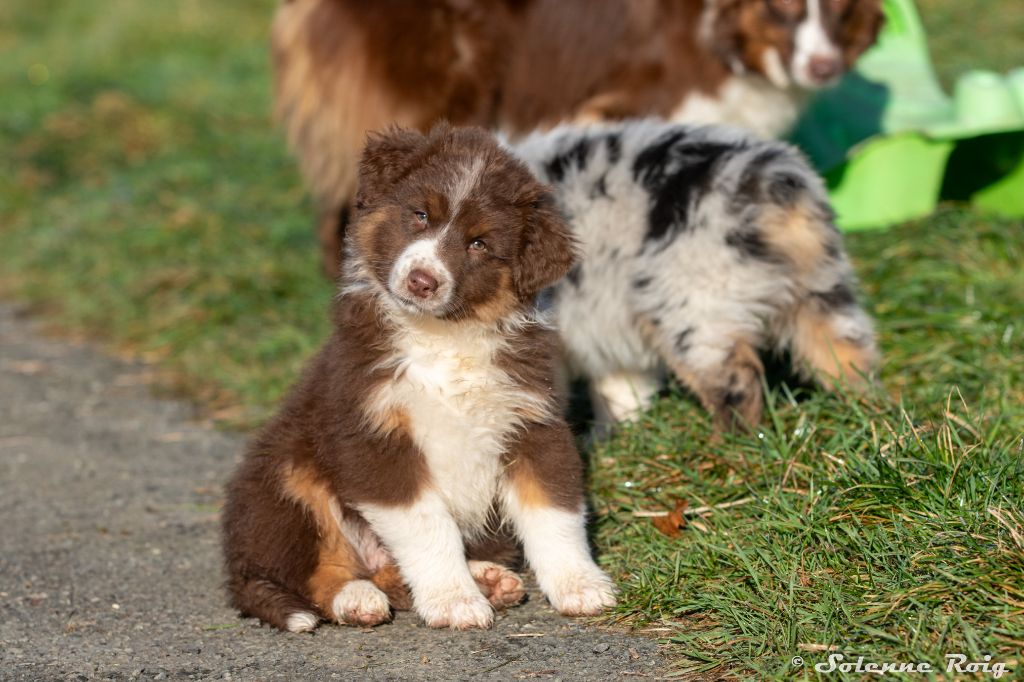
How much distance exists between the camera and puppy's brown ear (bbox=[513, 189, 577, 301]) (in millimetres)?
3818

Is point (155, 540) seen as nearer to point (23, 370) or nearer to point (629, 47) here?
point (23, 370)

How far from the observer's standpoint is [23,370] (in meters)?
7.07

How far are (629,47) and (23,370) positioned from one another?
3.86m

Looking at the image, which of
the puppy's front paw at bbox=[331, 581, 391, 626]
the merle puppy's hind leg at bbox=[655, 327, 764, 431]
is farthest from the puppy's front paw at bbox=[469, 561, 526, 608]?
the merle puppy's hind leg at bbox=[655, 327, 764, 431]

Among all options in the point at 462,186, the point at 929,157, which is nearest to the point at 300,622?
the point at 462,186

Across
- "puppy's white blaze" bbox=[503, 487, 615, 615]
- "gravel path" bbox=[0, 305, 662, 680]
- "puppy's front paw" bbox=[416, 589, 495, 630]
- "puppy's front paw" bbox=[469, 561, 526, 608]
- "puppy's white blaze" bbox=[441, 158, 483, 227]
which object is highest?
"puppy's white blaze" bbox=[441, 158, 483, 227]

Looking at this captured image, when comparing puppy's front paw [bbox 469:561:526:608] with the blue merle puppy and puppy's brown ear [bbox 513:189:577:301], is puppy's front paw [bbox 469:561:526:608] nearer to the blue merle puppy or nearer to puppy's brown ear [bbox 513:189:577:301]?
puppy's brown ear [bbox 513:189:577:301]

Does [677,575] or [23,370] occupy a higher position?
[677,575]

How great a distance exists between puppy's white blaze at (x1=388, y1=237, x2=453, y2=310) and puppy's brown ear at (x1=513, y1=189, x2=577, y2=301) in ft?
0.90

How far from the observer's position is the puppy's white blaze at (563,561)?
370cm

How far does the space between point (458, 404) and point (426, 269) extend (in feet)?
1.39

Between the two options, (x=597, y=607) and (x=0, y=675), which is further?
(x=597, y=607)

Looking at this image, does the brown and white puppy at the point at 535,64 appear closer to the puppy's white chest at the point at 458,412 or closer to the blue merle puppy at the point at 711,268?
the blue merle puppy at the point at 711,268

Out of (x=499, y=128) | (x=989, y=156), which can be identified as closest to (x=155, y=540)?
(x=499, y=128)
